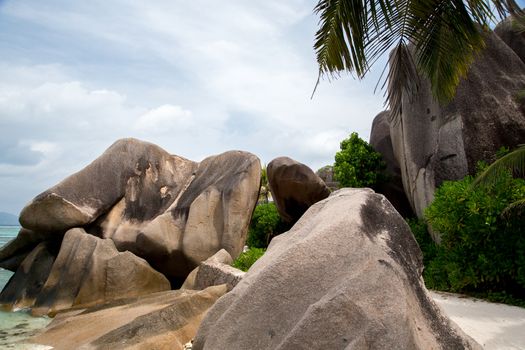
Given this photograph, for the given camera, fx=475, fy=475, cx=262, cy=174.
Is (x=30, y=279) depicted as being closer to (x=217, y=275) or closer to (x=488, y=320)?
(x=217, y=275)

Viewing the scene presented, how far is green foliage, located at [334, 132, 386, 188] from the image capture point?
1328 centimetres

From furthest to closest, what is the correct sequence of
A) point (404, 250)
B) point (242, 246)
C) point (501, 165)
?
point (242, 246) < point (501, 165) < point (404, 250)

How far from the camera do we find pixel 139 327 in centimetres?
535

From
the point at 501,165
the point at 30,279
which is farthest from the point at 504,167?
the point at 30,279

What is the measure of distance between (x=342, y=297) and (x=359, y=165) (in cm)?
1082

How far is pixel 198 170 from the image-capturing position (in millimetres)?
13133

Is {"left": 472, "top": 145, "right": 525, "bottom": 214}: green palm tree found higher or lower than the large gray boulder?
lower

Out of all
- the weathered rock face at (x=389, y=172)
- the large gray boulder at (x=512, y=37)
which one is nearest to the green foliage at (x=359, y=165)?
the weathered rock face at (x=389, y=172)

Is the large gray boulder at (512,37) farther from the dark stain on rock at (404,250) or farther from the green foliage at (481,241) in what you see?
the dark stain on rock at (404,250)

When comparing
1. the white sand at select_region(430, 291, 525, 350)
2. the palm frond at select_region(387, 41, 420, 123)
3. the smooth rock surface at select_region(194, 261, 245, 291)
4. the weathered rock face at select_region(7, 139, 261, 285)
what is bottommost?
the white sand at select_region(430, 291, 525, 350)

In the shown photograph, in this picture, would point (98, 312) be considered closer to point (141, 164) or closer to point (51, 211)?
point (51, 211)

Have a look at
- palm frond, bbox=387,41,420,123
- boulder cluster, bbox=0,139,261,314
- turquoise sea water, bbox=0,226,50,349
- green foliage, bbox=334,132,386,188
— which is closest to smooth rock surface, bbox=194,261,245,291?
boulder cluster, bbox=0,139,261,314

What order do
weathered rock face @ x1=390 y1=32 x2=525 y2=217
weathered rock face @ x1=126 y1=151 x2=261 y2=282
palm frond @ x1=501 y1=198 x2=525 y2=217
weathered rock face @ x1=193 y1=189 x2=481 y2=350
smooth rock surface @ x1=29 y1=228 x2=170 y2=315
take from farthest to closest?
weathered rock face @ x1=126 y1=151 x2=261 y2=282
weathered rock face @ x1=390 y1=32 x2=525 y2=217
smooth rock surface @ x1=29 y1=228 x2=170 y2=315
palm frond @ x1=501 y1=198 x2=525 y2=217
weathered rock face @ x1=193 y1=189 x2=481 y2=350

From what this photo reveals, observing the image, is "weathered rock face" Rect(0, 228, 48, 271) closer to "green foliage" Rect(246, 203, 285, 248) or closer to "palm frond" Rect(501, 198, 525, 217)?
"green foliage" Rect(246, 203, 285, 248)
